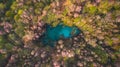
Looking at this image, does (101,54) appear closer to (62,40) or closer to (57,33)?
(62,40)

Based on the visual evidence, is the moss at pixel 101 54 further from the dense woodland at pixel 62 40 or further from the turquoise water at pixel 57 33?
the turquoise water at pixel 57 33

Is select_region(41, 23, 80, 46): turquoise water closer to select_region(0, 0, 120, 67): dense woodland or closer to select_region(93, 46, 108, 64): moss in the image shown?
select_region(0, 0, 120, 67): dense woodland

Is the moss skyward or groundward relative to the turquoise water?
groundward

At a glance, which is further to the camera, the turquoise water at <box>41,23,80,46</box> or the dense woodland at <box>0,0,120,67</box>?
the turquoise water at <box>41,23,80,46</box>

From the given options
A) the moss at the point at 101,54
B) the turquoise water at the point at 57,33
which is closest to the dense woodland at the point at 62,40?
the moss at the point at 101,54

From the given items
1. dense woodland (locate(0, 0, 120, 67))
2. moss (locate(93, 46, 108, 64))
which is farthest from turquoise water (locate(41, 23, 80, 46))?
moss (locate(93, 46, 108, 64))
